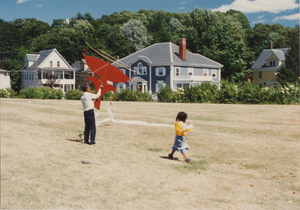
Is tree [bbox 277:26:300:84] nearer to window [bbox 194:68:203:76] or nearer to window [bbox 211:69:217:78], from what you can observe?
window [bbox 211:69:217:78]

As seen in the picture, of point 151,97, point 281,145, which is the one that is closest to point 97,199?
point 281,145

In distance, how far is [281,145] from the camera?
→ 1233cm

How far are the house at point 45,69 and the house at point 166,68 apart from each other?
15895mm

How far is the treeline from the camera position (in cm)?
6141

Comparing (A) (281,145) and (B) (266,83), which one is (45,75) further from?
(A) (281,145)

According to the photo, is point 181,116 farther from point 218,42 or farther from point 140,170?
point 218,42

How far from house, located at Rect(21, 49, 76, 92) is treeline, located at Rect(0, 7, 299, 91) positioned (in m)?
4.34

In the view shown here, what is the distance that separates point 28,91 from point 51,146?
88.7 feet

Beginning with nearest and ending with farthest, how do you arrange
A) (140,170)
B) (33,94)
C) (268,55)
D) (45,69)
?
(140,170) → (33,94) → (45,69) → (268,55)

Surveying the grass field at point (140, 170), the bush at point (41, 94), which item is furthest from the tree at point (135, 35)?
the grass field at point (140, 170)

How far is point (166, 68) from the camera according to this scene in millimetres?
50750

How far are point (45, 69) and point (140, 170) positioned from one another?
56.8 m

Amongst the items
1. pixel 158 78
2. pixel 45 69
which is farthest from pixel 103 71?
pixel 45 69

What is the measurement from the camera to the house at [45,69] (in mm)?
60719
